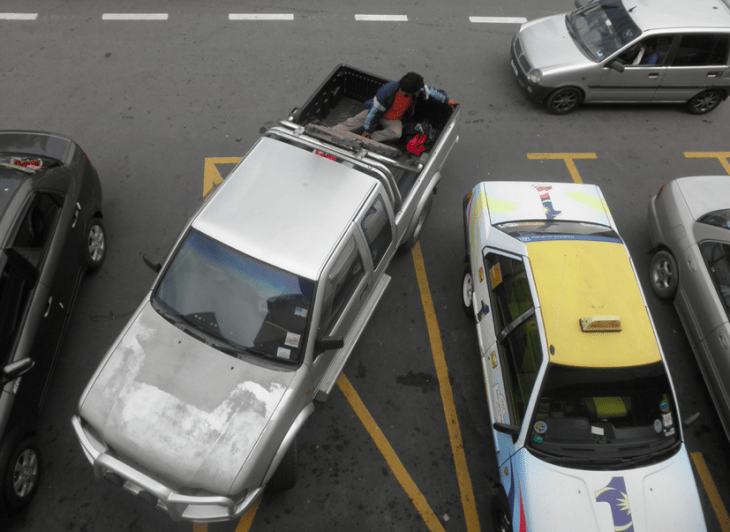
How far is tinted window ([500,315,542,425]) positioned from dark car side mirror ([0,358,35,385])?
14.4ft

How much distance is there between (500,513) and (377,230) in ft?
9.84

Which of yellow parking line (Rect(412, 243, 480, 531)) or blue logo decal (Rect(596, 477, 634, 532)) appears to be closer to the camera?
blue logo decal (Rect(596, 477, 634, 532))

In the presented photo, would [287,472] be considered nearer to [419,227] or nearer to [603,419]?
[603,419]

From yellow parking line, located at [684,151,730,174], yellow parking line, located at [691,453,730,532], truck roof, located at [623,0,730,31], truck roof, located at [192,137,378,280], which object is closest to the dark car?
truck roof, located at [192,137,378,280]

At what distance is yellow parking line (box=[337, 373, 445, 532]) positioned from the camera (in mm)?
4645

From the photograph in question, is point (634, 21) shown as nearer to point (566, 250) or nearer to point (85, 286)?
point (566, 250)

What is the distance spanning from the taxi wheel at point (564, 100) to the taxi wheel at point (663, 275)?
10.9 feet

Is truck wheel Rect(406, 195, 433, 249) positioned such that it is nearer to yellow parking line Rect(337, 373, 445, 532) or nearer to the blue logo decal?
yellow parking line Rect(337, 373, 445, 532)

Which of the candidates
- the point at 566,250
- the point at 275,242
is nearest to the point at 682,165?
the point at 566,250

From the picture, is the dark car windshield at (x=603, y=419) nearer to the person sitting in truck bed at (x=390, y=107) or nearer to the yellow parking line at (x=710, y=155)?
the person sitting in truck bed at (x=390, y=107)

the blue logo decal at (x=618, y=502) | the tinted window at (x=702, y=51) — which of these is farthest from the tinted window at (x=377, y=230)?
the tinted window at (x=702, y=51)

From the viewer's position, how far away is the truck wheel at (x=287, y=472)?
4.35 m

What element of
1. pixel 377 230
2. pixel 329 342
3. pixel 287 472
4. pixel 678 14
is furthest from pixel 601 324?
pixel 678 14

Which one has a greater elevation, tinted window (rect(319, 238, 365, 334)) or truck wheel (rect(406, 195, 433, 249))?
tinted window (rect(319, 238, 365, 334))
